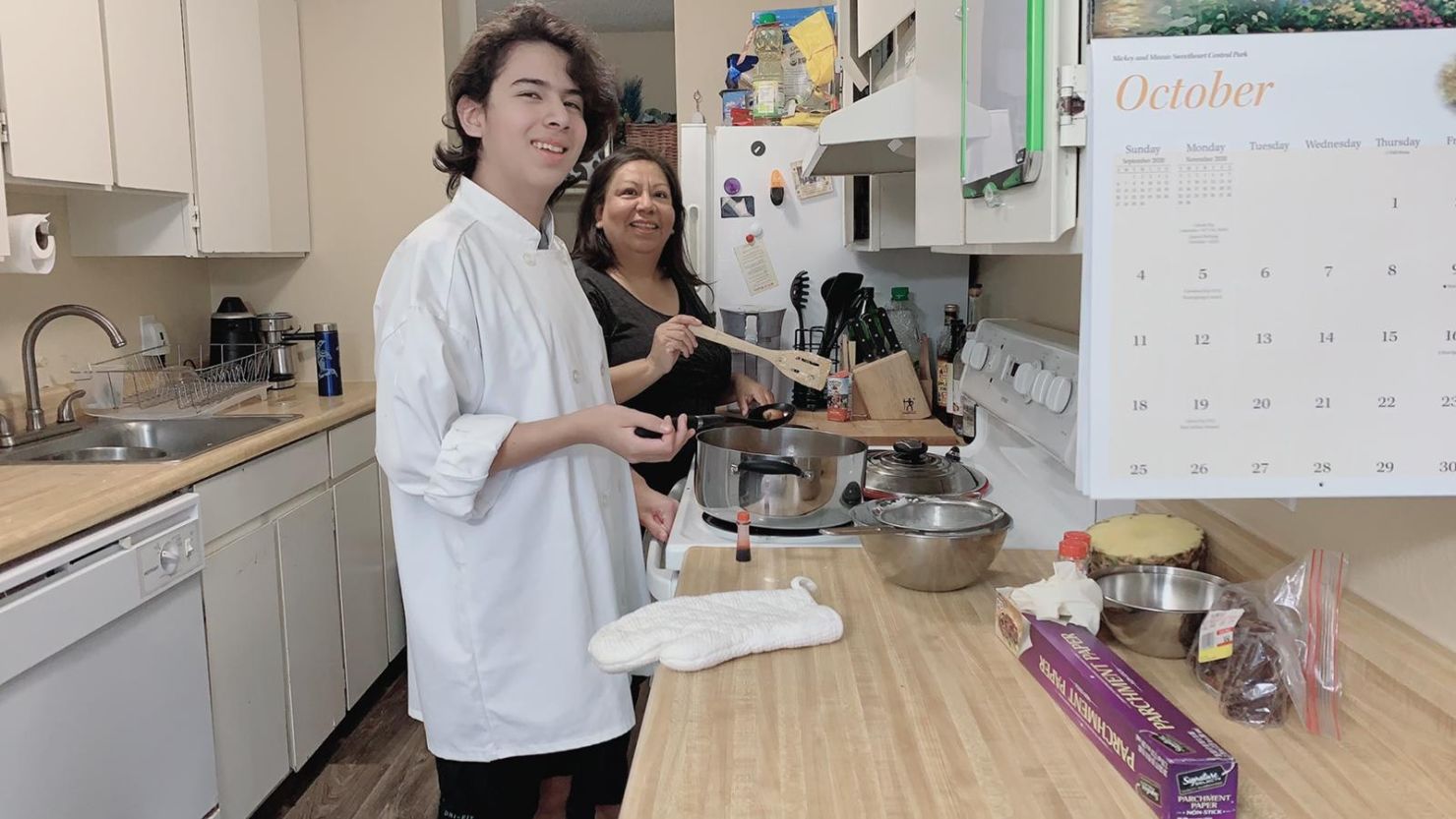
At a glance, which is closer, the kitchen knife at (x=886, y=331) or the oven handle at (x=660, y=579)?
the oven handle at (x=660, y=579)

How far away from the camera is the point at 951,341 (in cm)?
264

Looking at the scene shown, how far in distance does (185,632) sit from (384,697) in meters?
1.13

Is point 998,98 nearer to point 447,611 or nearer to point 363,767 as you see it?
point 447,611

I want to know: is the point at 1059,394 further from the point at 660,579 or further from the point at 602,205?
the point at 602,205

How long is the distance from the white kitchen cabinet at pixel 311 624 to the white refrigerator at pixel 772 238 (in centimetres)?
127

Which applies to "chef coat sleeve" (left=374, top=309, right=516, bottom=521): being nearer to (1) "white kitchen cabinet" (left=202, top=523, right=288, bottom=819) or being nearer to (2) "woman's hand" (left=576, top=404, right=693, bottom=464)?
(2) "woman's hand" (left=576, top=404, right=693, bottom=464)

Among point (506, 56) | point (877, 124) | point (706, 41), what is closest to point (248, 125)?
point (706, 41)

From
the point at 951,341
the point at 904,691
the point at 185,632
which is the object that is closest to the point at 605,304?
the point at 951,341

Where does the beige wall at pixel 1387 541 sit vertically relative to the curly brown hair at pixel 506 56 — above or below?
below

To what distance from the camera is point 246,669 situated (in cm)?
220

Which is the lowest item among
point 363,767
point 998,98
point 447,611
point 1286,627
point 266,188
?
point 363,767

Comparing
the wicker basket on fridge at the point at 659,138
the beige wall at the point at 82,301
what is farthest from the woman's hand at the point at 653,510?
the wicker basket on fridge at the point at 659,138

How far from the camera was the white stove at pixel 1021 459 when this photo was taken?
1.39 m

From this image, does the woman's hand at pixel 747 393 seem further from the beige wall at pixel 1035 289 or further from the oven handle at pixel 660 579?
the oven handle at pixel 660 579
